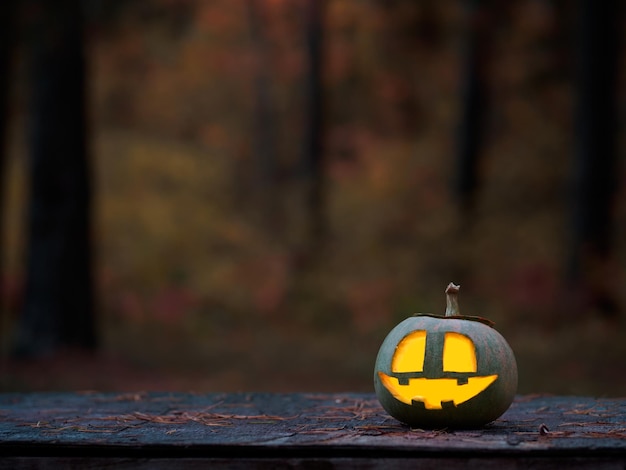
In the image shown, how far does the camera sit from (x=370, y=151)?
80.7 ft

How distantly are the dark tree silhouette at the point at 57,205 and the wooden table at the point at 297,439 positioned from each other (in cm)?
667

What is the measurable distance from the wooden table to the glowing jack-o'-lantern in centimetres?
10

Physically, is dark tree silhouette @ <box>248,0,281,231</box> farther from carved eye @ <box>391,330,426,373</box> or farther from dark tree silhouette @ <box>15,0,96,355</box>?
carved eye @ <box>391,330,426,373</box>

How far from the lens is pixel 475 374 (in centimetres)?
403

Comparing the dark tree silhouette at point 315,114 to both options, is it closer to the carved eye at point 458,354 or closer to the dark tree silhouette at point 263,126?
the dark tree silhouette at point 263,126

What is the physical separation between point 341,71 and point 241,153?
16.4 ft

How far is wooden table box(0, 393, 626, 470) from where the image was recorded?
3.44 m

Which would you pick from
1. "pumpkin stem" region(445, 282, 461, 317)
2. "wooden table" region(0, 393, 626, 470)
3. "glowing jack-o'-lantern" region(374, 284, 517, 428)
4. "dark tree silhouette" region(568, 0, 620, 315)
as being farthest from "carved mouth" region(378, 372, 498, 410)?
"dark tree silhouette" region(568, 0, 620, 315)

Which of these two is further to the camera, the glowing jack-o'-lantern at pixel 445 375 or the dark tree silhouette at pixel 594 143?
the dark tree silhouette at pixel 594 143

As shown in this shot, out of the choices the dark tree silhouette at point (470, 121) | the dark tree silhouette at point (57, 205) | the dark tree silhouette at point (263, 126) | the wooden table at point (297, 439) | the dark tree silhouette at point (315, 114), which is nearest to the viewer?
the wooden table at point (297, 439)

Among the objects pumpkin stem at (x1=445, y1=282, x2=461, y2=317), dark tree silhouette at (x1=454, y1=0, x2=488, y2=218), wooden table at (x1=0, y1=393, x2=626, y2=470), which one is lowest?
wooden table at (x1=0, y1=393, x2=626, y2=470)

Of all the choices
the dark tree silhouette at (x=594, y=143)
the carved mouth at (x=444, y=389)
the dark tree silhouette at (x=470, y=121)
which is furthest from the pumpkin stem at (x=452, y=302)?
the dark tree silhouette at (x=470, y=121)

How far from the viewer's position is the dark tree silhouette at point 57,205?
11359 millimetres

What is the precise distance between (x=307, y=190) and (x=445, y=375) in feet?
55.9
